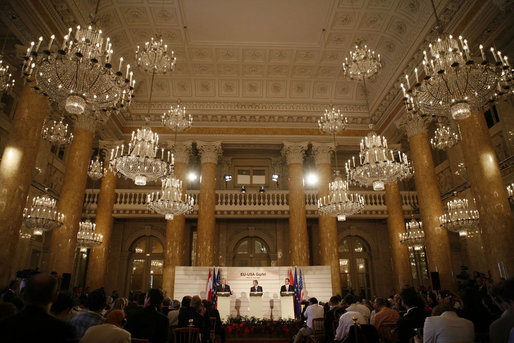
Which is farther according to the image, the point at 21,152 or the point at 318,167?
the point at 318,167

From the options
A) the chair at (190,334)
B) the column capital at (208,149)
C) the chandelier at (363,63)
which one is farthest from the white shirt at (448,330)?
the column capital at (208,149)

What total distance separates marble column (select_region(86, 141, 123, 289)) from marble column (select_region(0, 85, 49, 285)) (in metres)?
5.48

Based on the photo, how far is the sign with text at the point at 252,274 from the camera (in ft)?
37.8

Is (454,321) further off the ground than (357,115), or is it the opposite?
(357,115)

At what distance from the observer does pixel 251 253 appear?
15766 millimetres

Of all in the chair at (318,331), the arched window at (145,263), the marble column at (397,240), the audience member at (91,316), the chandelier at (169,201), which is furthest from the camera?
the arched window at (145,263)

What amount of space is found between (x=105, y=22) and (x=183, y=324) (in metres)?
9.81

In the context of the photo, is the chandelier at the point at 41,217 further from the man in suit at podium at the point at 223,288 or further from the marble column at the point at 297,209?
the marble column at the point at 297,209

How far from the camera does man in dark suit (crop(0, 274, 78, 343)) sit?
5.94 ft

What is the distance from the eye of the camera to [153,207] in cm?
942

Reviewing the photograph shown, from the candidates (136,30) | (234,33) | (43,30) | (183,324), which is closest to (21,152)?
(43,30)

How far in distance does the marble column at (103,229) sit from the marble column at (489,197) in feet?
39.0

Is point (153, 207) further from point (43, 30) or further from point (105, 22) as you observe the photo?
point (105, 22)

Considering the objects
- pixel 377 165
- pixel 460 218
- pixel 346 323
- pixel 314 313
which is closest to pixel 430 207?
pixel 460 218
